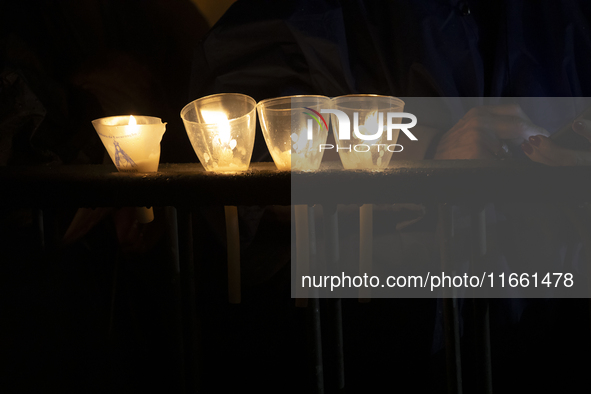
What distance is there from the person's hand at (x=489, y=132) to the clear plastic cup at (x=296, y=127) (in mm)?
295

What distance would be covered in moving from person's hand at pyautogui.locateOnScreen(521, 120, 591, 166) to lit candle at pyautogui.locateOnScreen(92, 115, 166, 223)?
67 centimetres

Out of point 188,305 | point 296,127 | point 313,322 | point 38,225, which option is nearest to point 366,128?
point 296,127

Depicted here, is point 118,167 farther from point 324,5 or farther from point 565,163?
point 565,163

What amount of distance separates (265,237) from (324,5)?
0.57 metres

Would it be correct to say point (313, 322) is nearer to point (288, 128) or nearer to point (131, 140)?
point (288, 128)

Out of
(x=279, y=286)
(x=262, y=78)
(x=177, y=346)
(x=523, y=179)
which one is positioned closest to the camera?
(x=523, y=179)

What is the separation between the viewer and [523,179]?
1.73 ft

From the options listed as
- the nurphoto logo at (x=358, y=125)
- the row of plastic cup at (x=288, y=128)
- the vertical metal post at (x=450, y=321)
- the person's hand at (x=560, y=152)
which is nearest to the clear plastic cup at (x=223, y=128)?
the row of plastic cup at (x=288, y=128)

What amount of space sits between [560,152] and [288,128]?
0.45 m

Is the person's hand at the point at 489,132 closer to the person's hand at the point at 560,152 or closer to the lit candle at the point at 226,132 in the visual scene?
the person's hand at the point at 560,152

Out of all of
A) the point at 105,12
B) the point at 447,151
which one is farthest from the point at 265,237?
the point at 105,12

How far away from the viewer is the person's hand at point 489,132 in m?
0.64

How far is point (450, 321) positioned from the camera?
563 mm

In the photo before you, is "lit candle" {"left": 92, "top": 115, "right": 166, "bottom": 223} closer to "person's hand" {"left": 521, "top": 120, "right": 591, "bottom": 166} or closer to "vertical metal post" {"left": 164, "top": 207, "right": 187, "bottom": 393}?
"vertical metal post" {"left": 164, "top": 207, "right": 187, "bottom": 393}
